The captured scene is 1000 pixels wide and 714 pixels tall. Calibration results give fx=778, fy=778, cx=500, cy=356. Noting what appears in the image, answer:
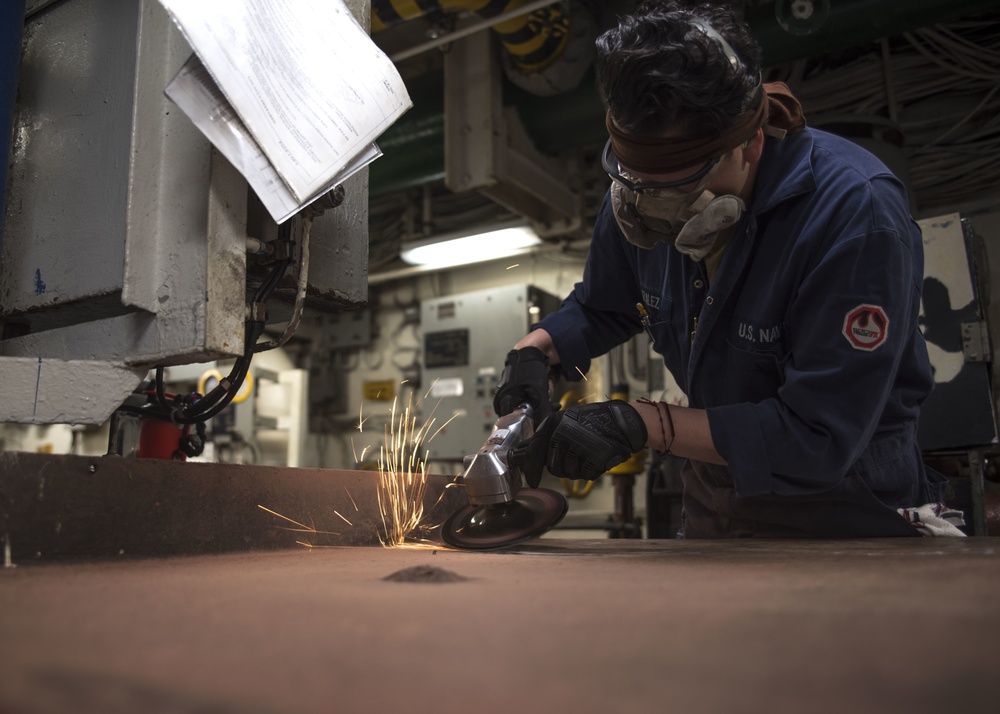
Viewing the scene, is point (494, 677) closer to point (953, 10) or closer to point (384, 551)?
point (384, 551)

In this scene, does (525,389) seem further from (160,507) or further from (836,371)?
(160,507)

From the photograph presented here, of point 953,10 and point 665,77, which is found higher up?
point 953,10

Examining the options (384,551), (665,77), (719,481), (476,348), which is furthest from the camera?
(476,348)

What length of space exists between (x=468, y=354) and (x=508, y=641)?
434 centimetres

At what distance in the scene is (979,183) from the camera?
375 cm

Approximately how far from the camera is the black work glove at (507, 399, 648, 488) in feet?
4.35

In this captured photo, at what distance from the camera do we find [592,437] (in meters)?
1.33

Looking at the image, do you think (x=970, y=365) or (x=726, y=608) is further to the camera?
(x=970, y=365)

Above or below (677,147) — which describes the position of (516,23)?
above

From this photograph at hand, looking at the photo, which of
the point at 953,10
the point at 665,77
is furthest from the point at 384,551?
the point at 953,10

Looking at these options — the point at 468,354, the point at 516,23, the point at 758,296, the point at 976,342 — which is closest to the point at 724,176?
the point at 758,296

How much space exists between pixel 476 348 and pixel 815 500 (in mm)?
3451

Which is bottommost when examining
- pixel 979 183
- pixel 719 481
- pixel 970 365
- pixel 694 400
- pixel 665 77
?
pixel 719 481

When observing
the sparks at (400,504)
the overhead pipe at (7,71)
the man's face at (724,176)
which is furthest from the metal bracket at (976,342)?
the overhead pipe at (7,71)
